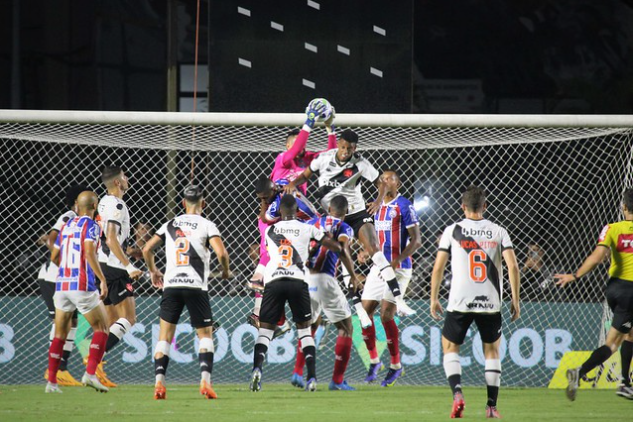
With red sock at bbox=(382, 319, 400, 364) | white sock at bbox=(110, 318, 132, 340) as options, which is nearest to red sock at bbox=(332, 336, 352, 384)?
red sock at bbox=(382, 319, 400, 364)

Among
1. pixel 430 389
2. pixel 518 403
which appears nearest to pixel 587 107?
pixel 430 389

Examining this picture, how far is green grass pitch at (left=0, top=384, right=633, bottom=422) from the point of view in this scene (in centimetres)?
824

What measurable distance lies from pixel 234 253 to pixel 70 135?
2962 millimetres

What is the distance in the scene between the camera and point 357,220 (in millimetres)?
11258

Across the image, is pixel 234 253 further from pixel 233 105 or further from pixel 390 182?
pixel 390 182

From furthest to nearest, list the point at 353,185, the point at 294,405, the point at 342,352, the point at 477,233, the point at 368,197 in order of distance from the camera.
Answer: the point at 368,197 → the point at 353,185 → the point at 342,352 → the point at 294,405 → the point at 477,233

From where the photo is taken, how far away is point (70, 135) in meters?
12.5

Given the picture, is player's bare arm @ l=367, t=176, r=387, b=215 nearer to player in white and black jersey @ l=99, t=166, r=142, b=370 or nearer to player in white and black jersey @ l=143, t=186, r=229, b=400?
player in white and black jersey @ l=143, t=186, r=229, b=400

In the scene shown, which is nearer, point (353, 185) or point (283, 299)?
point (283, 299)

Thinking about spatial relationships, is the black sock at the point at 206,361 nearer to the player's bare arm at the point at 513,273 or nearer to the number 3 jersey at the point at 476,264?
the number 3 jersey at the point at 476,264

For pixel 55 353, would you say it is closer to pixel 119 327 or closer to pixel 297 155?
pixel 119 327

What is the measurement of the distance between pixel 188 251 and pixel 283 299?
113cm

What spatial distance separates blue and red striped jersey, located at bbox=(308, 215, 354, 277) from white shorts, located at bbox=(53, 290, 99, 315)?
2236 millimetres

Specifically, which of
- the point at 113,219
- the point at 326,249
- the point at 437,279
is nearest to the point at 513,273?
the point at 437,279
